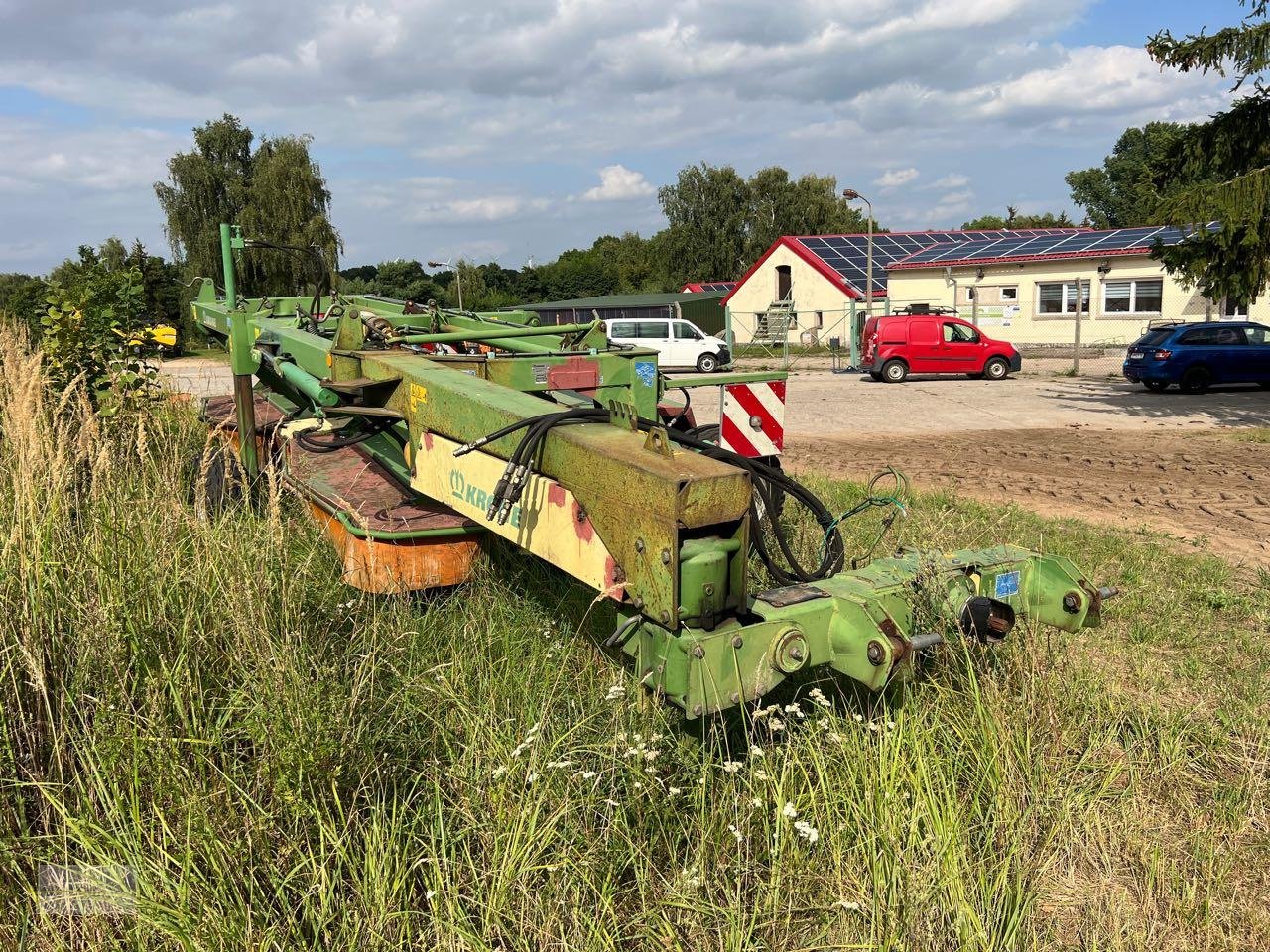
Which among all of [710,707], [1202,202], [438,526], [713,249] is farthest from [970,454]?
[713,249]

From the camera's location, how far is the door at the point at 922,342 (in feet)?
75.2

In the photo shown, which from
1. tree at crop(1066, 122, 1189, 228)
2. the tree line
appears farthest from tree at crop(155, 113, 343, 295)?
tree at crop(1066, 122, 1189, 228)

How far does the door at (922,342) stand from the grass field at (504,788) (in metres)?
20.3

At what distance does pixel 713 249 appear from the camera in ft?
226

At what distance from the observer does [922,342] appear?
2297 cm

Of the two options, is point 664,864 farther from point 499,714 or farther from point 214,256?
point 214,256

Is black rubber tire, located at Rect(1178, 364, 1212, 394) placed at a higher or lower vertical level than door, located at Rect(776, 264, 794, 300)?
lower

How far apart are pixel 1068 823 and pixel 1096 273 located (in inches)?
1152

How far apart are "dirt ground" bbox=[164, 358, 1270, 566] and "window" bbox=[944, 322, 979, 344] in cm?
291

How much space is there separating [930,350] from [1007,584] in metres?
20.9

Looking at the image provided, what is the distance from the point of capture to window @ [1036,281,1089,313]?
2880 centimetres

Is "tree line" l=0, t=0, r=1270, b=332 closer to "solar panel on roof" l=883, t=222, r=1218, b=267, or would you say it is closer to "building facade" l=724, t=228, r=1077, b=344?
"solar panel on roof" l=883, t=222, r=1218, b=267
